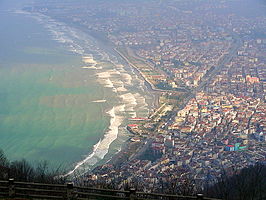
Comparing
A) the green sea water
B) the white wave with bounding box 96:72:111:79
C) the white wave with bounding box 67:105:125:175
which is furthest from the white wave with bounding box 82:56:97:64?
the white wave with bounding box 67:105:125:175

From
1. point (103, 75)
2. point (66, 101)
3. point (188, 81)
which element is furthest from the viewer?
Answer: point (188, 81)

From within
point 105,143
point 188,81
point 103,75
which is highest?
point 105,143

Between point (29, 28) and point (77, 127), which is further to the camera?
point (29, 28)

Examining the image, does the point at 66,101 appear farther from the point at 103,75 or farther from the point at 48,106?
the point at 103,75

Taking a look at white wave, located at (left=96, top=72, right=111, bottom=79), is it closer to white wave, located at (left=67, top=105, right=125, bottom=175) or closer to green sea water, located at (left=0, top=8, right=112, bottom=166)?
green sea water, located at (left=0, top=8, right=112, bottom=166)

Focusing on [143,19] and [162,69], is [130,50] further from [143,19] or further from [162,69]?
[143,19]

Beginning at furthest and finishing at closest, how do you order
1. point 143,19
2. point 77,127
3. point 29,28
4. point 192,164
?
point 143,19 < point 29,28 < point 77,127 < point 192,164

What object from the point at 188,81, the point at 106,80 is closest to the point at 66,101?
the point at 106,80

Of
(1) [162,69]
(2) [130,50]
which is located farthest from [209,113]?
(2) [130,50]
